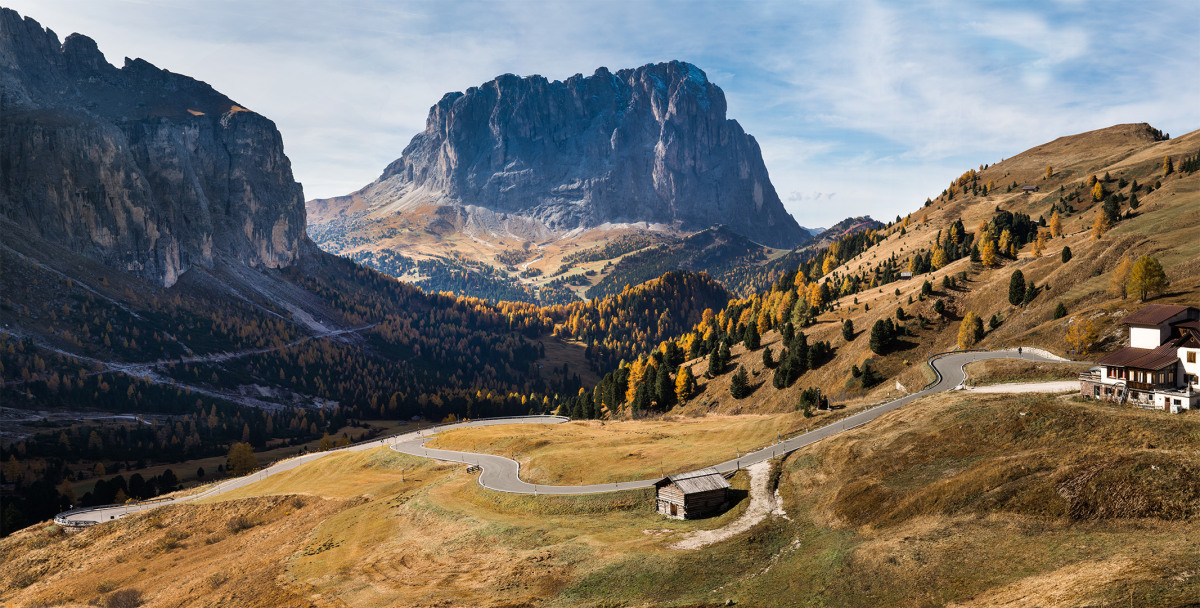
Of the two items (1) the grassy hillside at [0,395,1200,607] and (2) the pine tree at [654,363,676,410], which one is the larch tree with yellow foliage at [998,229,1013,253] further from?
(1) the grassy hillside at [0,395,1200,607]

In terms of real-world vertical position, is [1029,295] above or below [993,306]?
above

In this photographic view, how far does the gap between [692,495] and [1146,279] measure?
73.8 meters

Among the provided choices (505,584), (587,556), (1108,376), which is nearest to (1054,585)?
(587,556)

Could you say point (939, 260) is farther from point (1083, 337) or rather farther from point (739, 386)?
point (1083, 337)

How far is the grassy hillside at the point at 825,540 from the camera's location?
34.0 m

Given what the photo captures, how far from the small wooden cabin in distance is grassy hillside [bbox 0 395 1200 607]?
5.48 feet

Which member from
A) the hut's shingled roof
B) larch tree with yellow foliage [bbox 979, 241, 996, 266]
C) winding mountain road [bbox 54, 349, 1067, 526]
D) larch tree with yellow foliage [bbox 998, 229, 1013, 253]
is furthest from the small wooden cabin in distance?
larch tree with yellow foliage [bbox 998, 229, 1013, 253]

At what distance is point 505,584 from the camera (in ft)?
150

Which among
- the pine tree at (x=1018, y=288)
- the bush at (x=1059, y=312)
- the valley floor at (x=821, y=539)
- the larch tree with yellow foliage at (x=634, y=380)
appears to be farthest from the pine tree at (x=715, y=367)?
the valley floor at (x=821, y=539)

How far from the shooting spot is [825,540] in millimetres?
43469

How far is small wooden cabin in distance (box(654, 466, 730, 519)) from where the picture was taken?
53750 millimetres

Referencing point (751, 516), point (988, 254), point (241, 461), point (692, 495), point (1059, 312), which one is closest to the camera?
point (751, 516)

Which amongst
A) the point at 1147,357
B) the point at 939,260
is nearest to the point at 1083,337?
the point at 1147,357

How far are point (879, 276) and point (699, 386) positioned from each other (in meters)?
81.7
